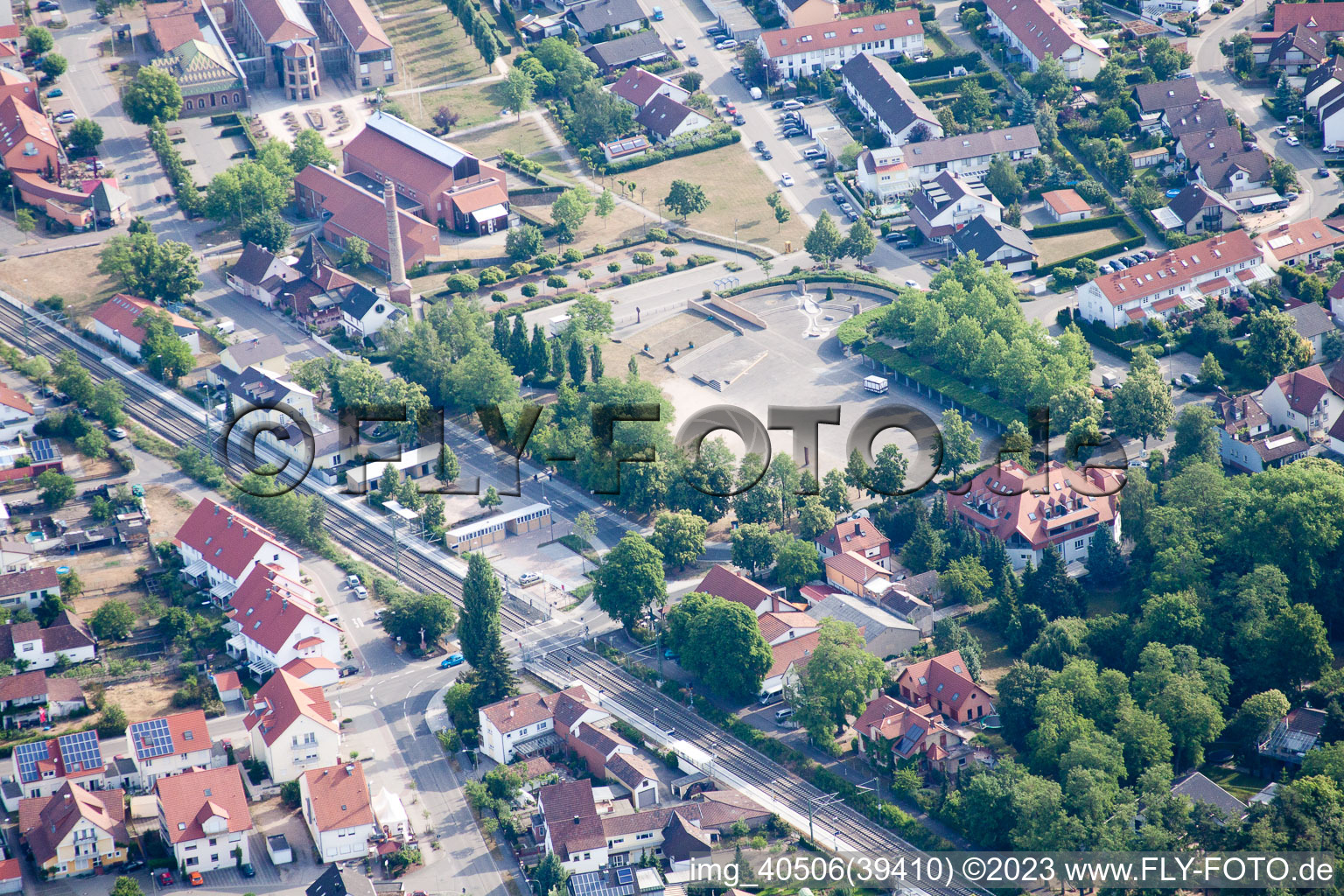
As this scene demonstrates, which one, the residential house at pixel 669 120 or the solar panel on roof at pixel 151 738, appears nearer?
the solar panel on roof at pixel 151 738

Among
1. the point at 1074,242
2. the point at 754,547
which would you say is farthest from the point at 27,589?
the point at 1074,242

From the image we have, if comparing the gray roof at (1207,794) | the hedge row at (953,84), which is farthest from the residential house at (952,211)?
the gray roof at (1207,794)

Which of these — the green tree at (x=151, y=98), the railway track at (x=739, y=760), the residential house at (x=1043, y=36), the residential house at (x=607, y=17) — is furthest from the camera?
the residential house at (x=607, y=17)

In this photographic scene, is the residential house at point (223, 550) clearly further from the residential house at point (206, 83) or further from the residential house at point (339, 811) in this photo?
the residential house at point (206, 83)

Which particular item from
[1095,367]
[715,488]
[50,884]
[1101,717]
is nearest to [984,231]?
[1095,367]

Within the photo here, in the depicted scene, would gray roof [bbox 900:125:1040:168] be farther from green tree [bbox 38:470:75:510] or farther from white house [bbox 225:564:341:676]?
green tree [bbox 38:470:75:510]

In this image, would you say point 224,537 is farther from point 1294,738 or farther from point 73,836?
point 1294,738

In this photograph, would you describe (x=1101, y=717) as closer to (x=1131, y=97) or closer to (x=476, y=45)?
(x=1131, y=97)
